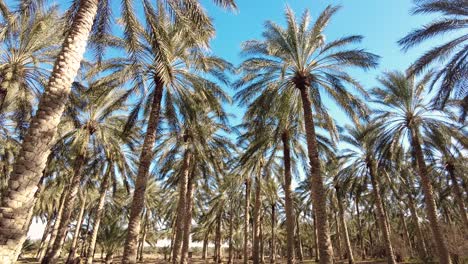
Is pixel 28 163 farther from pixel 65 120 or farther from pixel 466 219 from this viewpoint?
pixel 466 219

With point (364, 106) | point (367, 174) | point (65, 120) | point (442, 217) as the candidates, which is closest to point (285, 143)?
point (364, 106)

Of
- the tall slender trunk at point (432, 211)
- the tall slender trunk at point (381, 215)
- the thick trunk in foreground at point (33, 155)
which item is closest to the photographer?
the thick trunk in foreground at point (33, 155)

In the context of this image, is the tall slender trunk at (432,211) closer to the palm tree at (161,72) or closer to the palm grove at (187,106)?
the palm grove at (187,106)

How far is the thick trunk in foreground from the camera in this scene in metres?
5.48

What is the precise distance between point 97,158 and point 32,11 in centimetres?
1412

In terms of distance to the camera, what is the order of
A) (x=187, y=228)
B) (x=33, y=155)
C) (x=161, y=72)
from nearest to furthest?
(x=33, y=155) → (x=161, y=72) → (x=187, y=228)

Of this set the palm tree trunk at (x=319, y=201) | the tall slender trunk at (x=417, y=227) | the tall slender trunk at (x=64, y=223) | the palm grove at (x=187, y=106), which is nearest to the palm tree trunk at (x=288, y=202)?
the palm grove at (x=187, y=106)

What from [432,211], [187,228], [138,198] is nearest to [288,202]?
[187,228]

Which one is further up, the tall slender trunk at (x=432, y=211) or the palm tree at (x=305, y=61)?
the palm tree at (x=305, y=61)

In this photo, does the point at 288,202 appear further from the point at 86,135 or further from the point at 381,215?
the point at 86,135

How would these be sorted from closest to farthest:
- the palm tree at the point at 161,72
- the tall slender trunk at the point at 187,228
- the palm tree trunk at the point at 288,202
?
Answer: the palm tree at the point at 161,72
the palm tree trunk at the point at 288,202
the tall slender trunk at the point at 187,228

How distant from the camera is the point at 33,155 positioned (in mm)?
5957

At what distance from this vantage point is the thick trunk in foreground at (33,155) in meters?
5.48

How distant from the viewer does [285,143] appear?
18.8m
